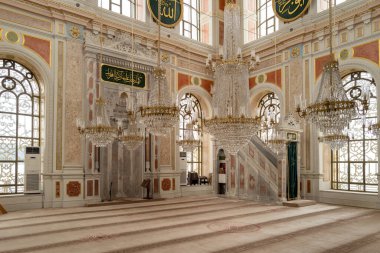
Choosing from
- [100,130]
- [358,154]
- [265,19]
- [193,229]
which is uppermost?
[265,19]

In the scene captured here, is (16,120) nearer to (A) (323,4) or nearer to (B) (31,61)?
(B) (31,61)

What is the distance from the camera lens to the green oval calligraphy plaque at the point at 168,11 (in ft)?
31.1

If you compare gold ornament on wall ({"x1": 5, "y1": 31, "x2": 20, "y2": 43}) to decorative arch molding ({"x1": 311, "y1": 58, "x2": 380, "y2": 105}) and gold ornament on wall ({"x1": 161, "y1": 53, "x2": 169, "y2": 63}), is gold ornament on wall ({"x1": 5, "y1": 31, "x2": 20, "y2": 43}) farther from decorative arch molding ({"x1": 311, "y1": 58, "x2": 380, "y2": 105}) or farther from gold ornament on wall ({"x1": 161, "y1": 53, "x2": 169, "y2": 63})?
decorative arch molding ({"x1": 311, "y1": 58, "x2": 380, "y2": 105})

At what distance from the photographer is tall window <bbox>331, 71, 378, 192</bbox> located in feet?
25.8

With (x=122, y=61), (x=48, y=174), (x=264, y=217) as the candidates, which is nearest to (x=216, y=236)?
(x=264, y=217)

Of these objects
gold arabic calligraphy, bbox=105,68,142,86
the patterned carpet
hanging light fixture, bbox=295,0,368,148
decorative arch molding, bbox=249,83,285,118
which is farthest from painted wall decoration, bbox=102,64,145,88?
hanging light fixture, bbox=295,0,368,148

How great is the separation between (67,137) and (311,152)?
6.06m

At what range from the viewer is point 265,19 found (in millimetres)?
10852

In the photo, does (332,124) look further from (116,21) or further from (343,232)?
(116,21)

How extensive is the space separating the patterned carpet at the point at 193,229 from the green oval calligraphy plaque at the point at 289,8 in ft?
17.1

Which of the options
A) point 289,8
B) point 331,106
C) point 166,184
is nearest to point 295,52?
point 289,8

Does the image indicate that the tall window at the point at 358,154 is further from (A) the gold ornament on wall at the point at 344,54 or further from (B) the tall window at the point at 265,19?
(B) the tall window at the point at 265,19

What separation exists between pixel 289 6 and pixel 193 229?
7.14m

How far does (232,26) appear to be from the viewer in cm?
438
